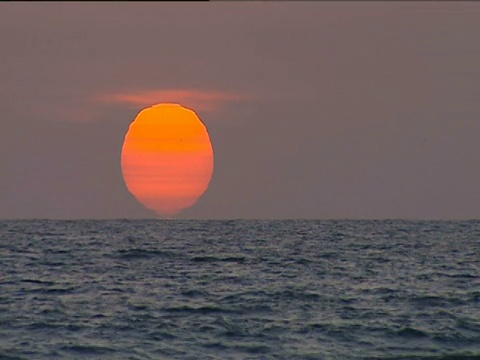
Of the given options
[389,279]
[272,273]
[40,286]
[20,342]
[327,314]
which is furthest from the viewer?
[272,273]

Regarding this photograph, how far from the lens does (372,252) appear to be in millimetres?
59281

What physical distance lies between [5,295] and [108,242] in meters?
37.9

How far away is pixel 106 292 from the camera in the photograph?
35688 millimetres

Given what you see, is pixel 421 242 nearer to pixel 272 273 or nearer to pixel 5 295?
pixel 272 273

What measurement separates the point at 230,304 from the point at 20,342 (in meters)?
9.69

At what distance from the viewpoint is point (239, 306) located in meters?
31.6

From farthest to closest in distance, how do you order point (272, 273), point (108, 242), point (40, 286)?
point (108, 242)
point (272, 273)
point (40, 286)

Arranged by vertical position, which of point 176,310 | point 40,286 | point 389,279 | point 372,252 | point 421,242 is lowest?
point 176,310

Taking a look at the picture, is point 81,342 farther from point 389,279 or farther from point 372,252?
point 372,252

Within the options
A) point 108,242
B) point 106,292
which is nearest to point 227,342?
point 106,292

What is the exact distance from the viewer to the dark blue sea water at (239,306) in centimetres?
2456

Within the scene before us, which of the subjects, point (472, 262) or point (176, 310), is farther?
point (472, 262)

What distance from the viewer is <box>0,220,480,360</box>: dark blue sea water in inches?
967

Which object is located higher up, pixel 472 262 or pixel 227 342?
pixel 472 262
